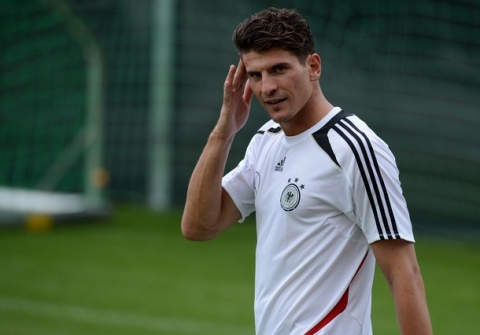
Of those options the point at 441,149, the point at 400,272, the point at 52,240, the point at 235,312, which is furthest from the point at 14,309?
the point at 400,272

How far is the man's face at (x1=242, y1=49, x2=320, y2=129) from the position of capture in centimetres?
363

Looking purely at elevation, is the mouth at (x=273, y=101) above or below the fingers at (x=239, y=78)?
below

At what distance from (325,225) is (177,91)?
9.72 metres

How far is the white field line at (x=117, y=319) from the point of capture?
8180 millimetres

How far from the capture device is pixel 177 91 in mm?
13211

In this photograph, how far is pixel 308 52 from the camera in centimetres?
369

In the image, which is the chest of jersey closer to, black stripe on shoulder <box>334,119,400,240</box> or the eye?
black stripe on shoulder <box>334,119,400,240</box>

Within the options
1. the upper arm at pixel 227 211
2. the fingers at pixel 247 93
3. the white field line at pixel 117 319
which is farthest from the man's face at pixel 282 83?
the white field line at pixel 117 319

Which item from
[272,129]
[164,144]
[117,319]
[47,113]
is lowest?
[117,319]

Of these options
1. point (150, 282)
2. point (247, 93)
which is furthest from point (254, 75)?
point (150, 282)

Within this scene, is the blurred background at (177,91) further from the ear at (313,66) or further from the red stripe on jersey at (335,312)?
the red stripe on jersey at (335,312)

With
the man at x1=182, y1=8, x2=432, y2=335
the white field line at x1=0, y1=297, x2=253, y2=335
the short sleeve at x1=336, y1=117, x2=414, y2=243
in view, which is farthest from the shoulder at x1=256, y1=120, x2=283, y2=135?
the white field line at x1=0, y1=297, x2=253, y2=335

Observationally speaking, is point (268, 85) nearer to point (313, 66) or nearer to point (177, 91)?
point (313, 66)

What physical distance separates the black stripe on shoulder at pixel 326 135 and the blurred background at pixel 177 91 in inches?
306
